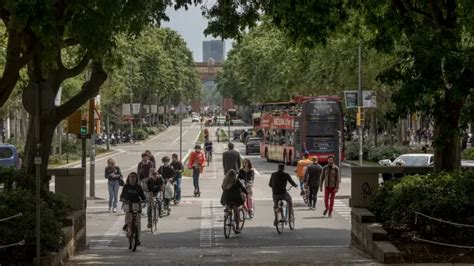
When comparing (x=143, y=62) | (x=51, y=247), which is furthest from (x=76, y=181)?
(x=143, y=62)

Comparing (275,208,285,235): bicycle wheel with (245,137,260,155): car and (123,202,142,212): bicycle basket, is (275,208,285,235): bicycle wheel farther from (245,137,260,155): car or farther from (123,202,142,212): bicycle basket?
(245,137,260,155): car

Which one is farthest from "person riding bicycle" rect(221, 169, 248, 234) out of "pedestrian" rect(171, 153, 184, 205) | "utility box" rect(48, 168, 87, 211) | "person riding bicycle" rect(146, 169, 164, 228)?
"pedestrian" rect(171, 153, 184, 205)

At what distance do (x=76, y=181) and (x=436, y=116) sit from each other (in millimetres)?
6668

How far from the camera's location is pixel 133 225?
53.7 ft

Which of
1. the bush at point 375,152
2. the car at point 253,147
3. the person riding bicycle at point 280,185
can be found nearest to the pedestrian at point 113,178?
the person riding bicycle at point 280,185

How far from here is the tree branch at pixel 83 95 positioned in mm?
15997

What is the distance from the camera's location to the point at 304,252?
15.1m

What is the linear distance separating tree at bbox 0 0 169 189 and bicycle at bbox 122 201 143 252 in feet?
5.85

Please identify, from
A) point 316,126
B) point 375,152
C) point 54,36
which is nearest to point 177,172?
point 54,36

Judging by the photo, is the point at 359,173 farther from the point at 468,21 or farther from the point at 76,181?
the point at 76,181

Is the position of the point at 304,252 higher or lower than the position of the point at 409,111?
lower

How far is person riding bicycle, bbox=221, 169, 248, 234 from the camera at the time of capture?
18844 mm

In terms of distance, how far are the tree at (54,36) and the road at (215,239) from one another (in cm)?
270

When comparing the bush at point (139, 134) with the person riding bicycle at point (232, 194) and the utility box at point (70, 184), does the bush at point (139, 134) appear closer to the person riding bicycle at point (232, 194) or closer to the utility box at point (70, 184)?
the person riding bicycle at point (232, 194)
